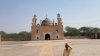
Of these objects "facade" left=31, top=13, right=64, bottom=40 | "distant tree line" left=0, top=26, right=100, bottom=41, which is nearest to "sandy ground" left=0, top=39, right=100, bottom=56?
"facade" left=31, top=13, right=64, bottom=40

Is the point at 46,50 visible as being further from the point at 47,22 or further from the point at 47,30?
the point at 47,22

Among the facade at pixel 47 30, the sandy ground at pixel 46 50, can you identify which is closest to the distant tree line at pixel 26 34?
the facade at pixel 47 30

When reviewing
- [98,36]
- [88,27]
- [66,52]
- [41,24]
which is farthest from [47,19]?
[66,52]

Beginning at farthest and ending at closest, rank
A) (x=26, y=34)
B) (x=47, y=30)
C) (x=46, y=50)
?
(x=26, y=34) → (x=47, y=30) → (x=46, y=50)

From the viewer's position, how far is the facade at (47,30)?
7300 cm

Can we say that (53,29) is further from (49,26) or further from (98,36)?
(98,36)

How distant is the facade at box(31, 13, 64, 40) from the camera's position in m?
73.0

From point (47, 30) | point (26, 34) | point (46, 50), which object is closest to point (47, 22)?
point (47, 30)

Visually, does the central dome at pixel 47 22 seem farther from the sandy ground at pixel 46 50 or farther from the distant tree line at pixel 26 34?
the sandy ground at pixel 46 50

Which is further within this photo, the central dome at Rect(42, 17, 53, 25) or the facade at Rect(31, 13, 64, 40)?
the central dome at Rect(42, 17, 53, 25)

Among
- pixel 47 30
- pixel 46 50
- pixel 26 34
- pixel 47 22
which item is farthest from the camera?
pixel 26 34

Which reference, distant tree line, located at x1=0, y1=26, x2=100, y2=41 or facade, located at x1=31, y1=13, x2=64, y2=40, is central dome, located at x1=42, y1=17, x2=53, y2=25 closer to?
facade, located at x1=31, y1=13, x2=64, y2=40

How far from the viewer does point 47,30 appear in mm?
73812

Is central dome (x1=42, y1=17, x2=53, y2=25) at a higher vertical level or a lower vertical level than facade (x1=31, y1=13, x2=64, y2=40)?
higher
